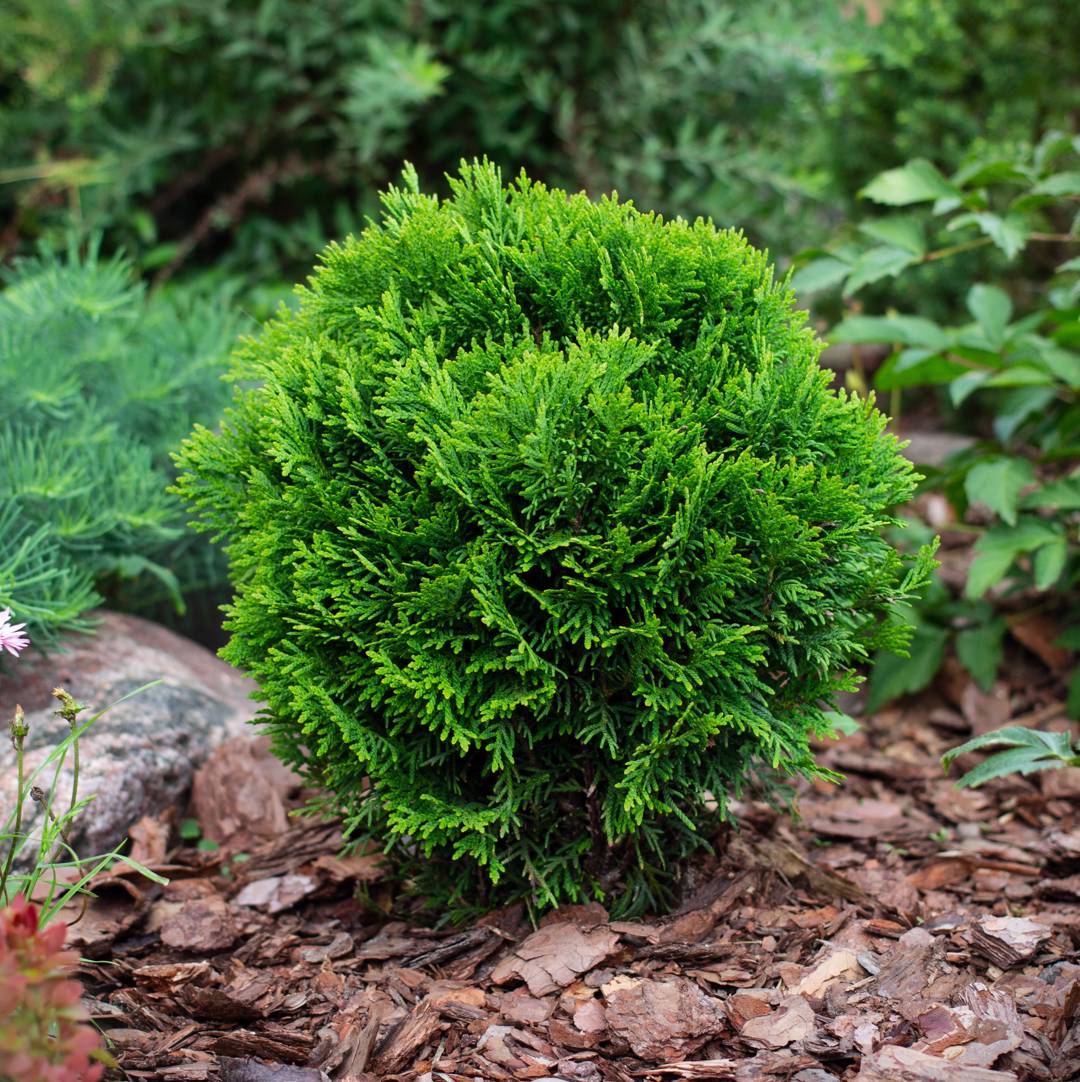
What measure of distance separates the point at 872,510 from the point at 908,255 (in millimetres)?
1508

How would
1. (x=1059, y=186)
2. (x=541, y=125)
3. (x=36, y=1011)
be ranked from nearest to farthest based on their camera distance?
1. (x=36, y=1011)
2. (x=1059, y=186)
3. (x=541, y=125)

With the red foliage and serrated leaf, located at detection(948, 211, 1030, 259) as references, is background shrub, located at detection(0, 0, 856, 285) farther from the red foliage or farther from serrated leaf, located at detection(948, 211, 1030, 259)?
the red foliage

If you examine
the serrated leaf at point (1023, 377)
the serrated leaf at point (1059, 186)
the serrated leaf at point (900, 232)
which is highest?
the serrated leaf at point (1059, 186)

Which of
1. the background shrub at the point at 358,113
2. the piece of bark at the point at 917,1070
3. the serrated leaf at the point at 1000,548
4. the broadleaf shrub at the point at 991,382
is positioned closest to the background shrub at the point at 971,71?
the background shrub at the point at 358,113

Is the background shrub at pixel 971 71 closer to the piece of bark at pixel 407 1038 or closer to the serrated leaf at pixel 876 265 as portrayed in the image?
the serrated leaf at pixel 876 265

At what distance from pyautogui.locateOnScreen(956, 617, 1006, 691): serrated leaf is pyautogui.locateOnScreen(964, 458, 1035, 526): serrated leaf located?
0.51m

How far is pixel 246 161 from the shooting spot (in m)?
5.94

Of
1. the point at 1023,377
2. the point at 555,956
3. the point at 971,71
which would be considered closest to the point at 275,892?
the point at 555,956

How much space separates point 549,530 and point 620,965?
3.13 feet

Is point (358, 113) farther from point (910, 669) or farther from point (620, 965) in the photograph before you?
point (620, 965)

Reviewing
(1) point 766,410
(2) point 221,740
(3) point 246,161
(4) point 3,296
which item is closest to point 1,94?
(3) point 246,161

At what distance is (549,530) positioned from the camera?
2223mm

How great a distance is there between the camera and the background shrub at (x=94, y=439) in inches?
124

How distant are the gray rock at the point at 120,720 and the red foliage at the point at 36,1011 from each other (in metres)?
1.33
